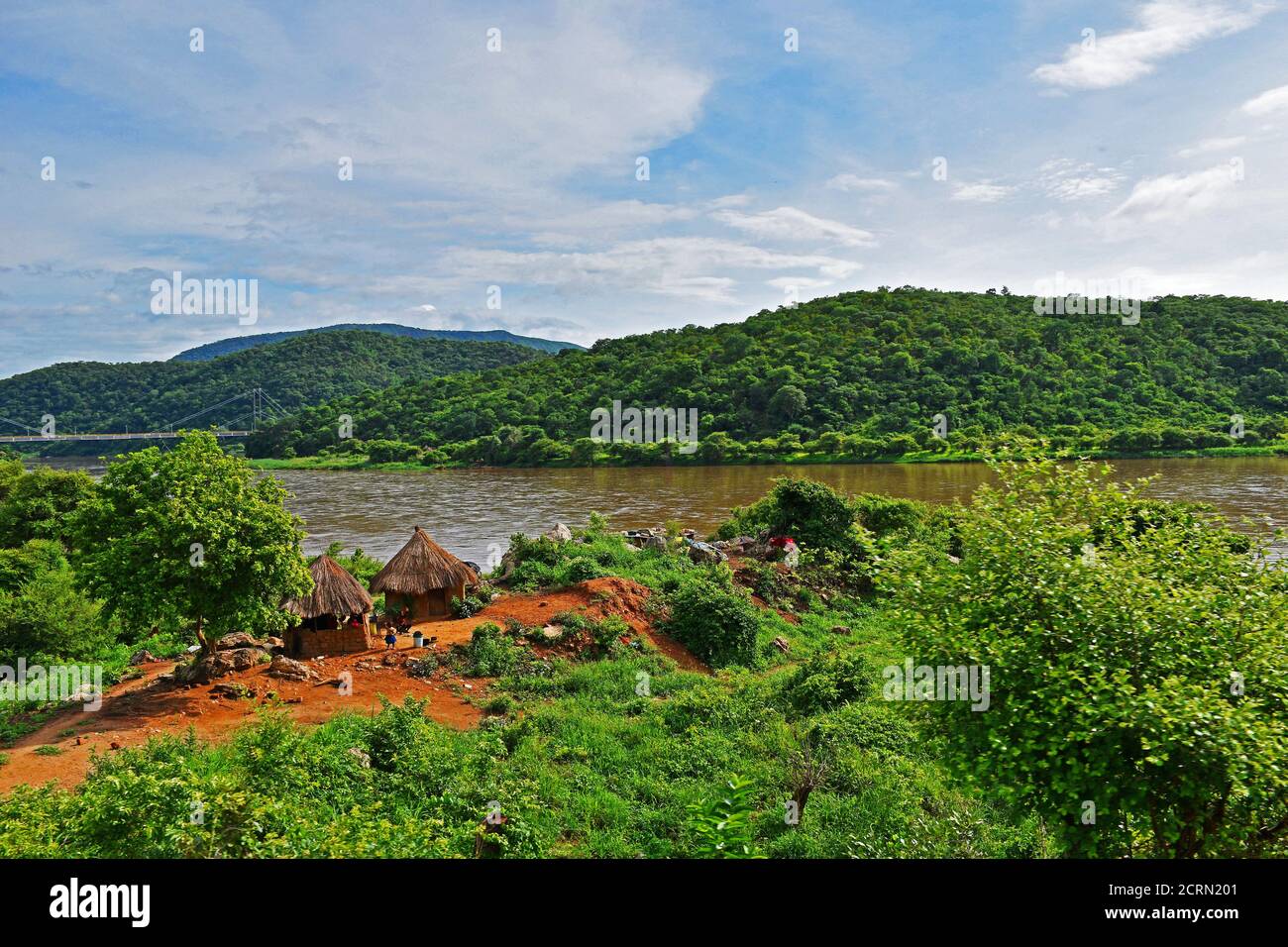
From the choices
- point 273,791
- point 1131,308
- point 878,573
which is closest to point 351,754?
point 273,791

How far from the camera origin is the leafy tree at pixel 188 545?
557 inches

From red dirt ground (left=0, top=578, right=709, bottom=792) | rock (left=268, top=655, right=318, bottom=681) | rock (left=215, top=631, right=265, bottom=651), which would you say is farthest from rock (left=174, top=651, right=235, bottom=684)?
rock (left=215, top=631, right=265, bottom=651)

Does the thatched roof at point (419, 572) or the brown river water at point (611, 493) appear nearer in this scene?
the thatched roof at point (419, 572)

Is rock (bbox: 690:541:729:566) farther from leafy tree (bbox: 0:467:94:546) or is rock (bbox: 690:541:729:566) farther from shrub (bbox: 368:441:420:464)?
shrub (bbox: 368:441:420:464)

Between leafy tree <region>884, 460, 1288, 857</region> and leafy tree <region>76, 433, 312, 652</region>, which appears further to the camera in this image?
leafy tree <region>76, 433, 312, 652</region>

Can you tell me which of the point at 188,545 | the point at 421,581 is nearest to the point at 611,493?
the point at 421,581

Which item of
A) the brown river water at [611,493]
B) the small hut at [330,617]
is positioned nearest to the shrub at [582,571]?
the small hut at [330,617]

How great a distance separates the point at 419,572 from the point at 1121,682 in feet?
60.4

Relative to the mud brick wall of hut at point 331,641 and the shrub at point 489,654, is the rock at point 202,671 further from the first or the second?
the shrub at point 489,654

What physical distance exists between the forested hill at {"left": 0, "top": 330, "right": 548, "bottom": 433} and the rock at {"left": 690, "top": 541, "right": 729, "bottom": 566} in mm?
112422

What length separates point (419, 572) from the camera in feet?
69.0

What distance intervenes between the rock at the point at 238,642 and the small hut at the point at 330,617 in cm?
80

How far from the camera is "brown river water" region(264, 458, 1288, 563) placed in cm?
4347
